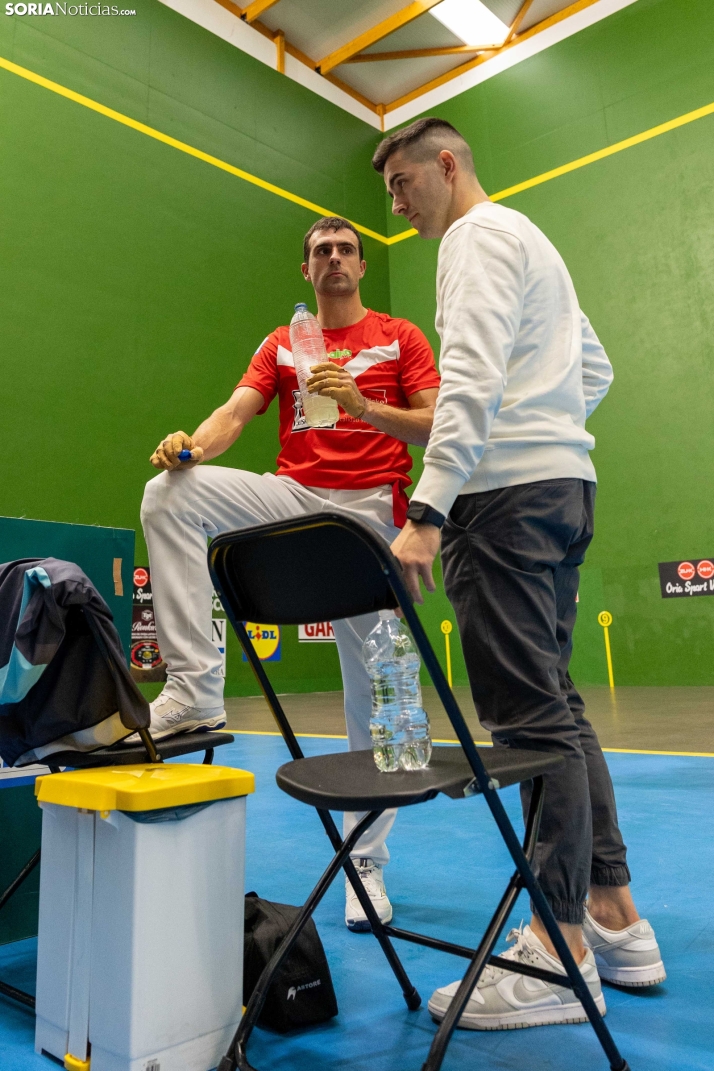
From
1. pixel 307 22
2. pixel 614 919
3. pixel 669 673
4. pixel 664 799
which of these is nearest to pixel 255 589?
pixel 614 919

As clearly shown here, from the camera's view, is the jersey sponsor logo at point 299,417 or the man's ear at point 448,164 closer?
the man's ear at point 448,164

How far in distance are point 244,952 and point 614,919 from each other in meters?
0.75

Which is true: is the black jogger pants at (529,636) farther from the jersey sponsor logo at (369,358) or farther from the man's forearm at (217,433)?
the jersey sponsor logo at (369,358)

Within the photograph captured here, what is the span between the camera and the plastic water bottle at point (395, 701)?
1487 mm

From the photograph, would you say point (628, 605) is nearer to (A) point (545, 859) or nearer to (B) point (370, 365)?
(B) point (370, 365)

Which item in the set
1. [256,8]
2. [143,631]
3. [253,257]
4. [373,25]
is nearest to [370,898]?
[143,631]

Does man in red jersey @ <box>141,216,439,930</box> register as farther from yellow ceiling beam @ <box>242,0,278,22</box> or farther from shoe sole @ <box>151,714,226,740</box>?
yellow ceiling beam @ <box>242,0,278,22</box>

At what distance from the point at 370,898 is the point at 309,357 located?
4.60ft

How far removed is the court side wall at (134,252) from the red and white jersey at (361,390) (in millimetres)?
5605

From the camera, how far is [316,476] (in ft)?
7.53

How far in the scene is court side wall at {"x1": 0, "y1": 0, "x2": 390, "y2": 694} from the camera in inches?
305

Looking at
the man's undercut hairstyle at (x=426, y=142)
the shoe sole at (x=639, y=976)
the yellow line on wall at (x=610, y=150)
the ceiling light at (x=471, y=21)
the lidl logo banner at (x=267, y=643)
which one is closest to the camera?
the shoe sole at (x=639, y=976)

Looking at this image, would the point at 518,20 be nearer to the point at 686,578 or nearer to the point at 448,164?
the point at 686,578

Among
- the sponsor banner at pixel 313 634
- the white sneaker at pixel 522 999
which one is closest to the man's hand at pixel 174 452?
the white sneaker at pixel 522 999
